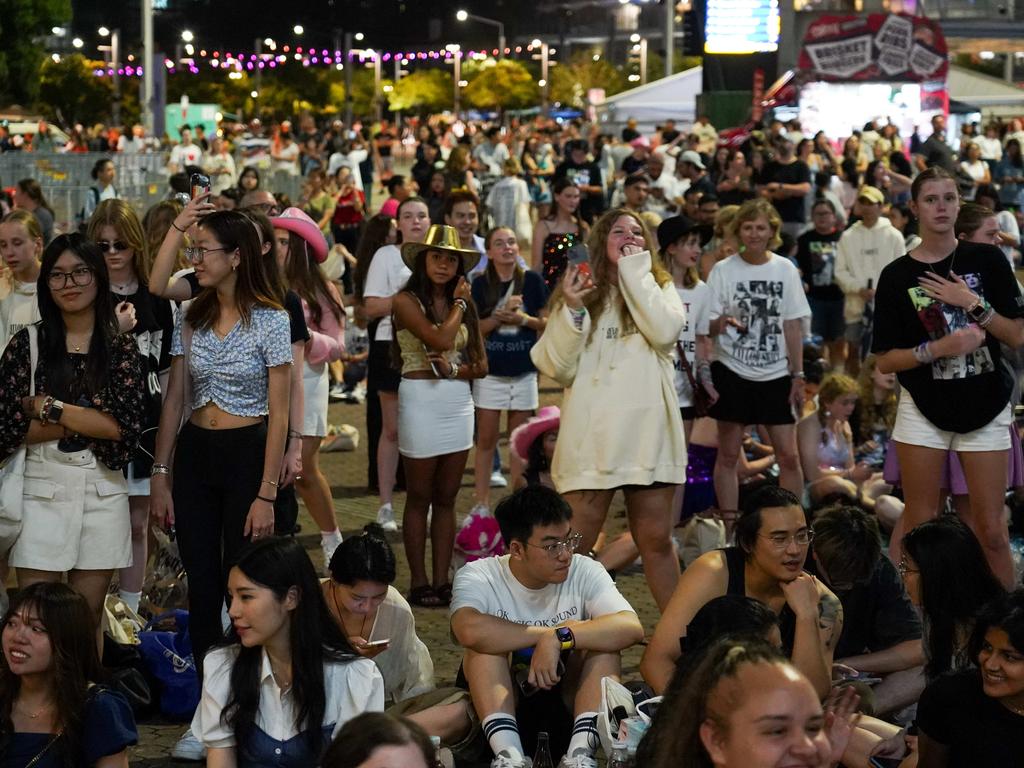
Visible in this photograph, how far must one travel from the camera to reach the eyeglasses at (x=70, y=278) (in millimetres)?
5855

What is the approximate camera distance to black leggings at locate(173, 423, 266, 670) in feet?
19.5

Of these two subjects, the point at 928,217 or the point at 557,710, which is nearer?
the point at 557,710

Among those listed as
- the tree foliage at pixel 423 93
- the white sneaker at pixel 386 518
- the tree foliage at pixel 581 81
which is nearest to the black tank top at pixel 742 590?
the white sneaker at pixel 386 518

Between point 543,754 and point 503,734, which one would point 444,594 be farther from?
point 543,754

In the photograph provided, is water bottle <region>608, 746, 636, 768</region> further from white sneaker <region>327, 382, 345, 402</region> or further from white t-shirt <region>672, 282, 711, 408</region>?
white sneaker <region>327, 382, 345, 402</region>

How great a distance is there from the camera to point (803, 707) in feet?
11.1

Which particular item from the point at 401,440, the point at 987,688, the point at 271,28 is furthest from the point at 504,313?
the point at 271,28

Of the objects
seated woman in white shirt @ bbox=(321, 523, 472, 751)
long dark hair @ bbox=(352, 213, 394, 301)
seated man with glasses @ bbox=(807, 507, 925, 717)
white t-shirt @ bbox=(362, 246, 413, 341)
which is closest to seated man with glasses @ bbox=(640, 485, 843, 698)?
seated man with glasses @ bbox=(807, 507, 925, 717)

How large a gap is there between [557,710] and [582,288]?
71.5 inches

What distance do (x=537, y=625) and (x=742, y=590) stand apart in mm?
811

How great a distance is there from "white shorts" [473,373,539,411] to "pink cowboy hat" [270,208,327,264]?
1.51 m

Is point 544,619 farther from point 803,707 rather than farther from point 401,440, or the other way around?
point 803,707

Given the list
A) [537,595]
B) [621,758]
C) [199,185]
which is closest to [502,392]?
[199,185]

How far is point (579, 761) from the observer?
548 cm
